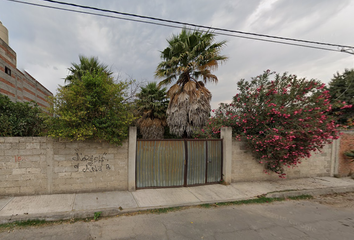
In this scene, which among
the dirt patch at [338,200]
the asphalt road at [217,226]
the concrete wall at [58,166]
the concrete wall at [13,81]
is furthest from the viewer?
the concrete wall at [13,81]

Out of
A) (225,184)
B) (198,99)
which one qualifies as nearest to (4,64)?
(198,99)

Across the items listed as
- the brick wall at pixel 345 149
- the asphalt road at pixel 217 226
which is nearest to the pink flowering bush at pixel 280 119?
the asphalt road at pixel 217 226

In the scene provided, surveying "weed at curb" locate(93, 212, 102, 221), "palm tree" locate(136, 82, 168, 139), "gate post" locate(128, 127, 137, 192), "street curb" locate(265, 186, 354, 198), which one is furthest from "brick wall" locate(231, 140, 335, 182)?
"palm tree" locate(136, 82, 168, 139)

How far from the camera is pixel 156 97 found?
11680mm

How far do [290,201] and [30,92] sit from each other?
51.2ft

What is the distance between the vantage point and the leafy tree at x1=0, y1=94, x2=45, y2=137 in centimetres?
423

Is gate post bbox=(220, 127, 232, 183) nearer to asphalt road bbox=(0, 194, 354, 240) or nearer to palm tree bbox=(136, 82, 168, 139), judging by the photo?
asphalt road bbox=(0, 194, 354, 240)

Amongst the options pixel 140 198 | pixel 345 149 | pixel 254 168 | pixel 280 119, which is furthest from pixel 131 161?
pixel 345 149

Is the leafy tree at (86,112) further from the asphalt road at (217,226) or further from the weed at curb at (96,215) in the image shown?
the asphalt road at (217,226)

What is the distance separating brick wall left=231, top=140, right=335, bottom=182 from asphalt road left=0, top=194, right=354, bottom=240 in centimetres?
183

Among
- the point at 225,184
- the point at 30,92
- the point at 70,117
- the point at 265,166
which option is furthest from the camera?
the point at 30,92

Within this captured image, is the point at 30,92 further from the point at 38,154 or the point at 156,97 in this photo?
the point at 38,154

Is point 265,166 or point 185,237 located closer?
point 185,237

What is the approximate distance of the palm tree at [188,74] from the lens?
9.02 meters
